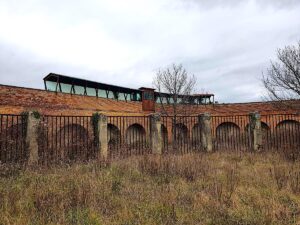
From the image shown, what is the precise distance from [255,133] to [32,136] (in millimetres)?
8506

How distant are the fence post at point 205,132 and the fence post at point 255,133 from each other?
1.74 m

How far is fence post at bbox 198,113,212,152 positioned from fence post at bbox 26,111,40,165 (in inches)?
252

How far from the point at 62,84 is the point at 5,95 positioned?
564 centimetres

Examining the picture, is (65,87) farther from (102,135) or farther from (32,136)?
(32,136)

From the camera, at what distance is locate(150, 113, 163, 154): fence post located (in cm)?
1089

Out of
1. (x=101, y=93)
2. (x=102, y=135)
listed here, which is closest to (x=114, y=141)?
(x=102, y=135)

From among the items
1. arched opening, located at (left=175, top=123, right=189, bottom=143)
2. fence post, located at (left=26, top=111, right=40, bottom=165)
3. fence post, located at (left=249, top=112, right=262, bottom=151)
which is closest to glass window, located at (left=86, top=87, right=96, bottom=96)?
arched opening, located at (left=175, top=123, right=189, bottom=143)

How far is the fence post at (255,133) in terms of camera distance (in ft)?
37.8

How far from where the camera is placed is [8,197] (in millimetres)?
4379

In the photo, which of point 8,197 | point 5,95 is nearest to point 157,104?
point 5,95

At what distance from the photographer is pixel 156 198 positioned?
4.48 metres

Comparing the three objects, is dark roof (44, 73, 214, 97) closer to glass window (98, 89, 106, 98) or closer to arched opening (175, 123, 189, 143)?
glass window (98, 89, 106, 98)

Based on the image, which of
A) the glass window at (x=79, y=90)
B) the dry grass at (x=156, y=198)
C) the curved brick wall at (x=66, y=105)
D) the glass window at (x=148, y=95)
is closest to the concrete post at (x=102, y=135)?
the dry grass at (x=156, y=198)

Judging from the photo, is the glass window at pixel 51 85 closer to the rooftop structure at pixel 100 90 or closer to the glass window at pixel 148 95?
the rooftop structure at pixel 100 90
